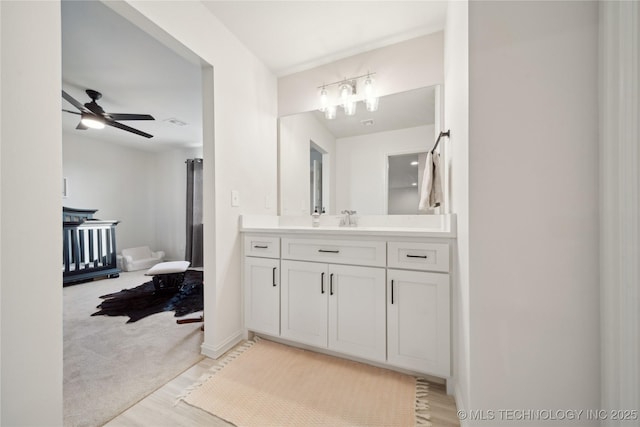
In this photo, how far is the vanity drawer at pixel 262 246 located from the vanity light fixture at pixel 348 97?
1.21 m

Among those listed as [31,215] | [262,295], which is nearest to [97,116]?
[31,215]

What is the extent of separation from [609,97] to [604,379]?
0.86m

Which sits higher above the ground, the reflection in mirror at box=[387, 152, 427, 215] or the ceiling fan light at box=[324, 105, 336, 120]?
the ceiling fan light at box=[324, 105, 336, 120]

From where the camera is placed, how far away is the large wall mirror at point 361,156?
6.10ft

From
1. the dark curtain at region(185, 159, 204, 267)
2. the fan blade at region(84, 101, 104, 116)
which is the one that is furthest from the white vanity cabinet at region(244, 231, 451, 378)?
the dark curtain at region(185, 159, 204, 267)

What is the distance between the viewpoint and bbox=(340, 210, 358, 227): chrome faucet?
2.02m

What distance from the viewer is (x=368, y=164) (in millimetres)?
2027

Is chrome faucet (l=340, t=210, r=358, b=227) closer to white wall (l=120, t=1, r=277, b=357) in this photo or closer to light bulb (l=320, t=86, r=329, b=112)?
white wall (l=120, t=1, r=277, b=357)

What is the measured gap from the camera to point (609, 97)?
0.69 m

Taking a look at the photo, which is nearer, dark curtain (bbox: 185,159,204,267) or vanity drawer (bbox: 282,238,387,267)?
vanity drawer (bbox: 282,238,387,267)

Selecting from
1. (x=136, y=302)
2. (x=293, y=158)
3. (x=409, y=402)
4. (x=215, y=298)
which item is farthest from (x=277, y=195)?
(x=136, y=302)

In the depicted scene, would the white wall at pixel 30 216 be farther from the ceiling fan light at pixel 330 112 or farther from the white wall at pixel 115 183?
the white wall at pixel 115 183

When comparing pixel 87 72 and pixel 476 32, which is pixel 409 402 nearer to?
pixel 476 32

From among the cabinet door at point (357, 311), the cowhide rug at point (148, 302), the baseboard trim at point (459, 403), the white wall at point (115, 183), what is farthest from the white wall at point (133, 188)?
the baseboard trim at point (459, 403)
